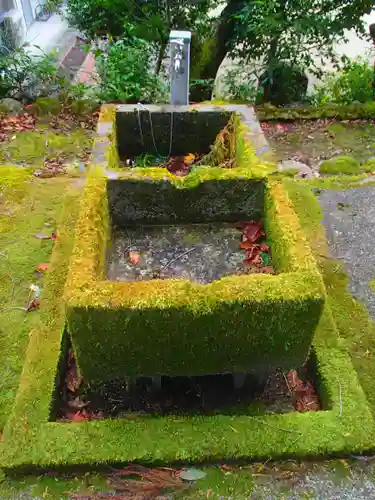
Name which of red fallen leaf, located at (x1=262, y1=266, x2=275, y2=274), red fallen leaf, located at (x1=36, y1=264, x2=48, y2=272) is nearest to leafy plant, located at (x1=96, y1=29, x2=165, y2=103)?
red fallen leaf, located at (x1=36, y1=264, x2=48, y2=272)

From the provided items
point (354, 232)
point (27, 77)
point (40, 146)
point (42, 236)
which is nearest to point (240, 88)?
point (40, 146)

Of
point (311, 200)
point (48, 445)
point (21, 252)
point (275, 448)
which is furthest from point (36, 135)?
point (275, 448)

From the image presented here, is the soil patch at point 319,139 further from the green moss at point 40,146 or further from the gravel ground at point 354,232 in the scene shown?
the green moss at point 40,146

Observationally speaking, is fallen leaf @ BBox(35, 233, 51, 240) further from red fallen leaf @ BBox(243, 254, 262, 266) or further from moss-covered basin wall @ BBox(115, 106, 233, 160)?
red fallen leaf @ BBox(243, 254, 262, 266)

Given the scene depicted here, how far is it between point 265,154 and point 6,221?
2932 millimetres

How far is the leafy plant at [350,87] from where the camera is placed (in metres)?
8.37

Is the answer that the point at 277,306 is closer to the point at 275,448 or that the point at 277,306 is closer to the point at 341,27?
the point at 275,448

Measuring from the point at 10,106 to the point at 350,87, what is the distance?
584cm

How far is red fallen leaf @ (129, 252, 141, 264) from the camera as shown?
147 inches

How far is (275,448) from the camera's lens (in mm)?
3068

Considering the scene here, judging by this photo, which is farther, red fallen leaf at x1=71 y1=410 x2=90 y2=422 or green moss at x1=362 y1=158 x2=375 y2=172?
green moss at x1=362 y1=158 x2=375 y2=172

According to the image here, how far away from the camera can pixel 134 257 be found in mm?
3764

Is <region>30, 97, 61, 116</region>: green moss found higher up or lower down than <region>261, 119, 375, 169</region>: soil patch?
higher up

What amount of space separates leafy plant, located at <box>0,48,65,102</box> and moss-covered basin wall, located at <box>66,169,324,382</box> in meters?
5.69
